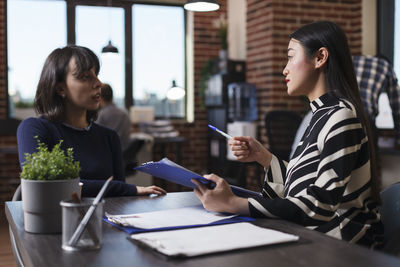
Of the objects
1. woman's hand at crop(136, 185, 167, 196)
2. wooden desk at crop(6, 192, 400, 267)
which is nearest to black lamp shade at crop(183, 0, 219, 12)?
woman's hand at crop(136, 185, 167, 196)

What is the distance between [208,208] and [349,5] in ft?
14.6

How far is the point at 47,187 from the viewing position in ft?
3.49

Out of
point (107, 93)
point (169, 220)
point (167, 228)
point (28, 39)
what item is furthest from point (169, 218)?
point (28, 39)

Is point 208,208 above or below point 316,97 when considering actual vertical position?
below

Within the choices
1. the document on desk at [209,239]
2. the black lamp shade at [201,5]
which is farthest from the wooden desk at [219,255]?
the black lamp shade at [201,5]

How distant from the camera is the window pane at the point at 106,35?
6.35 m

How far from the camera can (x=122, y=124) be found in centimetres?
526

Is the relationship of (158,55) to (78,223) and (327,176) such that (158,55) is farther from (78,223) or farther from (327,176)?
(78,223)

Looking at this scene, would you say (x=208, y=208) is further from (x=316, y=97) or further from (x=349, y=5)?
(x=349, y=5)

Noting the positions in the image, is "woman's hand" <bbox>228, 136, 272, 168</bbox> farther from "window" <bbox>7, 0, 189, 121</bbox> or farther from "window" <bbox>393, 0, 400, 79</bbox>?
"window" <bbox>7, 0, 189, 121</bbox>

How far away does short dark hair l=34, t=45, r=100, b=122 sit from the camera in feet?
6.59

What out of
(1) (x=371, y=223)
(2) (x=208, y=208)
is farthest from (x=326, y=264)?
(1) (x=371, y=223)

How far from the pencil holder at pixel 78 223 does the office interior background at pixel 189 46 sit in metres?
4.11

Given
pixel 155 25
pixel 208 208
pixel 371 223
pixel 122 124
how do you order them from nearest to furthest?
pixel 208 208
pixel 371 223
pixel 122 124
pixel 155 25
